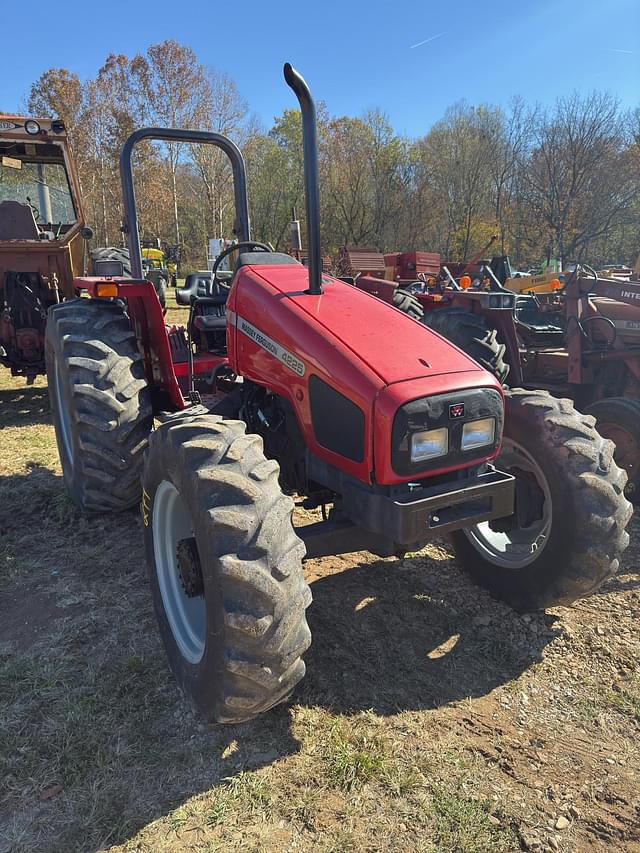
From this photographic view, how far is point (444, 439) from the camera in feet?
7.04

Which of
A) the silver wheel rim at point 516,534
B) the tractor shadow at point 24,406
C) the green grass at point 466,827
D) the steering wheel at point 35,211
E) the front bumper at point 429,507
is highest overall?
the steering wheel at point 35,211

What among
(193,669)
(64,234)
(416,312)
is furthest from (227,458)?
(64,234)

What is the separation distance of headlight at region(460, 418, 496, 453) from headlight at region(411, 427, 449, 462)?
89mm

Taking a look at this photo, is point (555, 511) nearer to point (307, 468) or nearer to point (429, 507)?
point (429, 507)

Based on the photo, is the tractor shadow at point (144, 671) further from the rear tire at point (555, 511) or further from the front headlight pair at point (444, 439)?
the front headlight pair at point (444, 439)

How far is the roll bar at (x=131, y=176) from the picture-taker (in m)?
3.38

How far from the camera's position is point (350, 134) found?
35.6 metres

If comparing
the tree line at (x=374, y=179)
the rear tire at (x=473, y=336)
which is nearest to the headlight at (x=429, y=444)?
the rear tire at (x=473, y=336)

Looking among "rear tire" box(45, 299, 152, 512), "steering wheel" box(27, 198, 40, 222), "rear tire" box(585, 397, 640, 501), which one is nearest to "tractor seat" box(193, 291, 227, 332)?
"rear tire" box(45, 299, 152, 512)

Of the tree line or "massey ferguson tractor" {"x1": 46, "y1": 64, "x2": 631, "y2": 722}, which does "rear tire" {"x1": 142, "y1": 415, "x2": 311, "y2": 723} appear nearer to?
"massey ferguson tractor" {"x1": 46, "y1": 64, "x2": 631, "y2": 722}

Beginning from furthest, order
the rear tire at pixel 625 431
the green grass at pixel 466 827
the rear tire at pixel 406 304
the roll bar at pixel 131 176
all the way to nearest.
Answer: the rear tire at pixel 406 304 → the rear tire at pixel 625 431 → the roll bar at pixel 131 176 → the green grass at pixel 466 827

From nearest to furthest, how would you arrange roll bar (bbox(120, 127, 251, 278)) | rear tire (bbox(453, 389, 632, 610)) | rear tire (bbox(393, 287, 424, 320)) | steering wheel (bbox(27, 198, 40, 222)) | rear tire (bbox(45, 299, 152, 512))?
rear tire (bbox(453, 389, 632, 610))
rear tire (bbox(45, 299, 152, 512))
roll bar (bbox(120, 127, 251, 278))
rear tire (bbox(393, 287, 424, 320))
steering wheel (bbox(27, 198, 40, 222))

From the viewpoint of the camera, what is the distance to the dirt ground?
5.97 feet

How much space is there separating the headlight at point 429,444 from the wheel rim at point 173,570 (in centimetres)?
95
